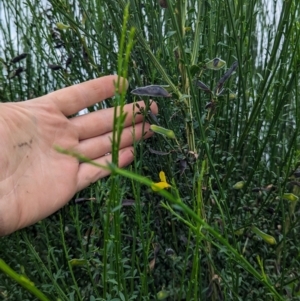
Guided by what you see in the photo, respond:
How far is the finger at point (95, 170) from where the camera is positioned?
1.38m

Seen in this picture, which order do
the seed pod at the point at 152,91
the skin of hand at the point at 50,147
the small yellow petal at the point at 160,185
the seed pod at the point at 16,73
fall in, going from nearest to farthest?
the small yellow petal at the point at 160,185 → the seed pod at the point at 152,91 → the skin of hand at the point at 50,147 → the seed pod at the point at 16,73

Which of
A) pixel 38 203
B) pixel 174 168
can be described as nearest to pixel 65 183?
pixel 38 203

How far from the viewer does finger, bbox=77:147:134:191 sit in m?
1.38

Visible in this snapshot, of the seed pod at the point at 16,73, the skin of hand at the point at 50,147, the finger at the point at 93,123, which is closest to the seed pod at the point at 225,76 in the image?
the skin of hand at the point at 50,147

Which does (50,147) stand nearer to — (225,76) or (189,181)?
(189,181)

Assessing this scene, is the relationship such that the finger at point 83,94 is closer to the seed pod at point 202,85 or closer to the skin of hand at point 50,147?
A: the skin of hand at point 50,147

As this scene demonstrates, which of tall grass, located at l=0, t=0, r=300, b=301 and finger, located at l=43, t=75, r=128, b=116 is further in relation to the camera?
finger, located at l=43, t=75, r=128, b=116

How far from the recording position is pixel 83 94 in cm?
145

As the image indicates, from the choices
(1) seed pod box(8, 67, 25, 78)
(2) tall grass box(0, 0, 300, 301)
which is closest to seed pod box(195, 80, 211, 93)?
(2) tall grass box(0, 0, 300, 301)

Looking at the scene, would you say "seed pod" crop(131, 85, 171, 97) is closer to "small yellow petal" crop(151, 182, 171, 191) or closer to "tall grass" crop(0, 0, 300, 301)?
"tall grass" crop(0, 0, 300, 301)

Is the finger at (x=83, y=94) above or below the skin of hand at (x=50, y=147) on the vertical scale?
above

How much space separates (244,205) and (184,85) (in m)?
0.40

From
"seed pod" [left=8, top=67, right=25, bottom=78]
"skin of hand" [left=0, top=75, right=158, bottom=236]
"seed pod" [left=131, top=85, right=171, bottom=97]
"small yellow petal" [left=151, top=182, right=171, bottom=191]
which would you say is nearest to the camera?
"small yellow petal" [left=151, top=182, right=171, bottom=191]

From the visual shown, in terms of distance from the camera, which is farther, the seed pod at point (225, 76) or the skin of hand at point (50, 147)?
the skin of hand at point (50, 147)
